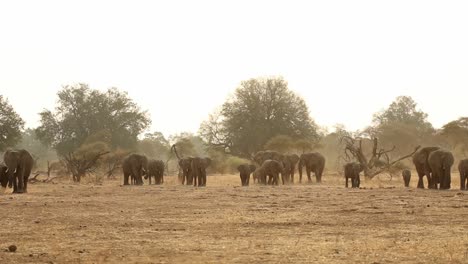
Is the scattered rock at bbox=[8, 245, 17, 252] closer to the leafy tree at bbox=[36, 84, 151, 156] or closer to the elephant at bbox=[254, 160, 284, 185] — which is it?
the elephant at bbox=[254, 160, 284, 185]

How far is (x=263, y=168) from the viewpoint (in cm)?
3653

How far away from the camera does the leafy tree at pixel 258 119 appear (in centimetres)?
6762

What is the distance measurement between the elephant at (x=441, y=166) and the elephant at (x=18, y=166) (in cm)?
1659

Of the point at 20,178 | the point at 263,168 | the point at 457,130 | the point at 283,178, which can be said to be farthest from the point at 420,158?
the point at 457,130

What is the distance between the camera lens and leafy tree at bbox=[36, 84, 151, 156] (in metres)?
73.6

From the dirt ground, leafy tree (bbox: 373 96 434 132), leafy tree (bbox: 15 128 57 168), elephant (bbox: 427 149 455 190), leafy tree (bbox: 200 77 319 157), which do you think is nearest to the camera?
the dirt ground

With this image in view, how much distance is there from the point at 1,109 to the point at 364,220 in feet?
146

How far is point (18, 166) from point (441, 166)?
17167mm

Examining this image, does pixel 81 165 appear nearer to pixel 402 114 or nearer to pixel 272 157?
pixel 272 157

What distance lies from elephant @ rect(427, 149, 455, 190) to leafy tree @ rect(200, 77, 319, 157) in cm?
3653

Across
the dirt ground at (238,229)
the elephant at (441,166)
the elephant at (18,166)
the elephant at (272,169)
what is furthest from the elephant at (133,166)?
the elephant at (441,166)

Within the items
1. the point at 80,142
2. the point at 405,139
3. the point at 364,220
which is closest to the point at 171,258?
the point at 364,220

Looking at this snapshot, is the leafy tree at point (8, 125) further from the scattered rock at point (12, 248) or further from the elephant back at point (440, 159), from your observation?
the scattered rock at point (12, 248)

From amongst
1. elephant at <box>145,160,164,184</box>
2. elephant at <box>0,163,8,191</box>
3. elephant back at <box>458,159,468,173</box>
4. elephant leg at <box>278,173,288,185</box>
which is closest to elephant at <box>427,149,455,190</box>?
elephant back at <box>458,159,468,173</box>
